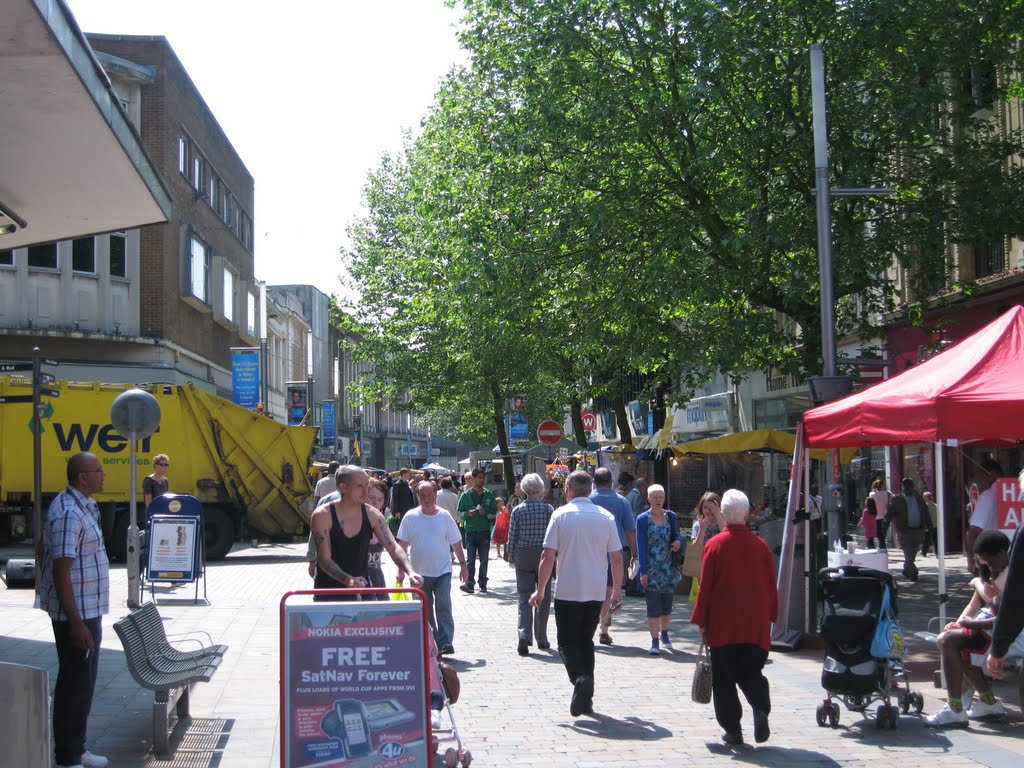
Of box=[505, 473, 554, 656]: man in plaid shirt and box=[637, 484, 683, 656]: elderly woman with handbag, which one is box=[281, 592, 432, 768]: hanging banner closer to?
box=[505, 473, 554, 656]: man in plaid shirt

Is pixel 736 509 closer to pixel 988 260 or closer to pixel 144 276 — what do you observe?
pixel 988 260

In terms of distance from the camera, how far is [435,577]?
432 inches

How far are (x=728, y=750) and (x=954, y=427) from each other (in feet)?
11.0

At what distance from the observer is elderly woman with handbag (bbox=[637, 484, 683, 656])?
11977 mm

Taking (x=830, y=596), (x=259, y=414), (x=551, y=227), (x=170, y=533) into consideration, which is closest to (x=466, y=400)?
(x=259, y=414)

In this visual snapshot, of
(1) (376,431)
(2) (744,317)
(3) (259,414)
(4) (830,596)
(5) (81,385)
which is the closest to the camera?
(4) (830,596)

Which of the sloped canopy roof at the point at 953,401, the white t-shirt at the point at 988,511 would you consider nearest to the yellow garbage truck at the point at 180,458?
the white t-shirt at the point at 988,511

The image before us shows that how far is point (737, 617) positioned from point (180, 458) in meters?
18.5

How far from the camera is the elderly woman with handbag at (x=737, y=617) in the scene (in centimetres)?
774

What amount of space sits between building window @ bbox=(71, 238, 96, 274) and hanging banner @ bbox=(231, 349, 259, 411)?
6755mm

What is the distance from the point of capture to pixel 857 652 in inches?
321

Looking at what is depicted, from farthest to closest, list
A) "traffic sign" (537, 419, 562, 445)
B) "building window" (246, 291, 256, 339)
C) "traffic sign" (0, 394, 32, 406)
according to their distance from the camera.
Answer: "building window" (246, 291, 256, 339)
"traffic sign" (537, 419, 562, 445)
"traffic sign" (0, 394, 32, 406)

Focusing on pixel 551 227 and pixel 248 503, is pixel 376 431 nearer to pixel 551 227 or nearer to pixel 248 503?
pixel 248 503

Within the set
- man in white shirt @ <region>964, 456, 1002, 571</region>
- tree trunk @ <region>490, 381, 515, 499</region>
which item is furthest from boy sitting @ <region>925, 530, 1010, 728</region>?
tree trunk @ <region>490, 381, 515, 499</region>
